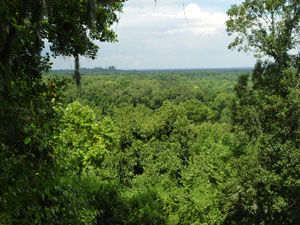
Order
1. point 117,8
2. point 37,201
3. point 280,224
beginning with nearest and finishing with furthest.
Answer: point 37,201
point 117,8
point 280,224

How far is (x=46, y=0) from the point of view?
364cm

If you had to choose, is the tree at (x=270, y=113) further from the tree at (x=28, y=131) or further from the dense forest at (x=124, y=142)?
the tree at (x=28, y=131)

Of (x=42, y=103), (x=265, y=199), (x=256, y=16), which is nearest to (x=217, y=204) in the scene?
(x=265, y=199)

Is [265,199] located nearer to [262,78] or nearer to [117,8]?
[262,78]

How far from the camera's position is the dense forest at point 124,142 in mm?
2988

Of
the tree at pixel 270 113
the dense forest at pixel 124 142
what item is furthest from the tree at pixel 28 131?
the tree at pixel 270 113

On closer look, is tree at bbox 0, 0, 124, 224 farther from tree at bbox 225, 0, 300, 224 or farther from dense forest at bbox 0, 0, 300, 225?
tree at bbox 225, 0, 300, 224

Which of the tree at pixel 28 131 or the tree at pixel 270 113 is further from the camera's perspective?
the tree at pixel 270 113

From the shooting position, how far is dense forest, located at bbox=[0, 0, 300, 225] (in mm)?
2988

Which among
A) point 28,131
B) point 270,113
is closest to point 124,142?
point 270,113

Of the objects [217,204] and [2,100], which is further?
[217,204]

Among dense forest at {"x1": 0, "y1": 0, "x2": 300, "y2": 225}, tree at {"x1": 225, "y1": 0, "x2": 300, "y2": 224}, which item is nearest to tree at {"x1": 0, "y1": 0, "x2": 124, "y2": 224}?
dense forest at {"x1": 0, "y1": 0, "x2": 300, "y2": 225}

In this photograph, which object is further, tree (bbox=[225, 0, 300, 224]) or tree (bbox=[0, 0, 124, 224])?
tree (bbox=[225, 0, 300, 224])

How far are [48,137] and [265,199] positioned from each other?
997 cm
